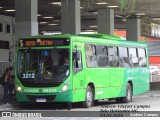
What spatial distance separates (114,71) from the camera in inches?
945

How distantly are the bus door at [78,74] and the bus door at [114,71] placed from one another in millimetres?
3017

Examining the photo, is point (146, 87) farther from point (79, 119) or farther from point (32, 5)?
point (79, 119)

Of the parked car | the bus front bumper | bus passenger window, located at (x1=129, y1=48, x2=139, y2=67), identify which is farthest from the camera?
the parked car

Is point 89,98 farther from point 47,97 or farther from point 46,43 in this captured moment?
point 46,43

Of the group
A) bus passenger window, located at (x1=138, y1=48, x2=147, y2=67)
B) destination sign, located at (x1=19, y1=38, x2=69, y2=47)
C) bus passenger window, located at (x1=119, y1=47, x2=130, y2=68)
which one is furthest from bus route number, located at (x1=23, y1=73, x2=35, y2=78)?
bus passenger window, located at (x1=138, y1=48, x2=147, y2=67)

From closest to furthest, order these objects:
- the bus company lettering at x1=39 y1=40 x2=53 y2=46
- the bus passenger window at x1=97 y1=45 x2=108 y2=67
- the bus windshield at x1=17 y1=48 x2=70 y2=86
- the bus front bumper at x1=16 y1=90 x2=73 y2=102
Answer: the bus front bumper at x1=16 y1=90 x2=73 y2=102, the bus windshield at x1=17 y1=48 x2=70 y2=86, the bus company lettering at x1=39 y1=40 x2=53 y2=46, the bus passenger window at x1=97 y1=45 x2=108 y2=67

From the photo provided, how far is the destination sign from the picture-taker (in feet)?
67.4

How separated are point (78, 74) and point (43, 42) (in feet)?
6.44

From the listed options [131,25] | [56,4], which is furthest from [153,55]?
[56,4]

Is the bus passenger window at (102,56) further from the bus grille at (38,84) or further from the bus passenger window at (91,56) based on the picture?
the bus grille at (38,84)

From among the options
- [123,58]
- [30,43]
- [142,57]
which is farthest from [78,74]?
[142,57]

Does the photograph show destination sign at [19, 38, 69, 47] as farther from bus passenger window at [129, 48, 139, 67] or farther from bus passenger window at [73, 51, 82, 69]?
bus passenger window at [129, 48, 139, 67]

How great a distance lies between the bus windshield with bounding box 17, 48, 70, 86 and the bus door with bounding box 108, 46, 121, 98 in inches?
155

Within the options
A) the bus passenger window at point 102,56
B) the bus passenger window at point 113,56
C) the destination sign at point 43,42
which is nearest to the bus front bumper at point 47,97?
the destination sign at point 43,42
